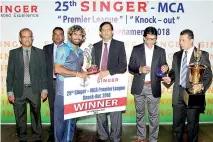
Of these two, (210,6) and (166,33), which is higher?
(210,6)

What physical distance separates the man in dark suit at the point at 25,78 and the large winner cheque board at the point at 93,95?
1.01 meters

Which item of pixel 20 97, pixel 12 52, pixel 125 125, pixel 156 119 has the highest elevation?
pixel 12 52

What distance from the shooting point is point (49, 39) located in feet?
18.0

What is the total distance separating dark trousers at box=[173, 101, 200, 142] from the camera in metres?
4.07

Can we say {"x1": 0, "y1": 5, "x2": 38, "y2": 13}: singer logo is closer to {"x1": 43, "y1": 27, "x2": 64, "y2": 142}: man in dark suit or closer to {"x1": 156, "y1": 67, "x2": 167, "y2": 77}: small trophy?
{"x1": 43, "y1": 27, "x2": 64, "y2": 142}: man in dark suit

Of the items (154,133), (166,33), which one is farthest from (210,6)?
(154,133)

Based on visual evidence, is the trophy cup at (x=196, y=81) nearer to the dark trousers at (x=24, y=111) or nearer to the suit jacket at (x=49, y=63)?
the suit jacket at (x=49, y=63)

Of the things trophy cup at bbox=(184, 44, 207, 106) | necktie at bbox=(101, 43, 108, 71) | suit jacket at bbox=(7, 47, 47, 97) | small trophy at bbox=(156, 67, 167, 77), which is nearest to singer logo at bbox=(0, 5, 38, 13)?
suit jacket at bbox=(7, 47, 47, 97)

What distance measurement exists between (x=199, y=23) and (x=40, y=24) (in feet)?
10.4

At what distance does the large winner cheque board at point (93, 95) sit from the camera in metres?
3.80

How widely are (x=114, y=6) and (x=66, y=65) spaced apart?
2190 millimetres

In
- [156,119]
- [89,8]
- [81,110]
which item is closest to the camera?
[81,110]

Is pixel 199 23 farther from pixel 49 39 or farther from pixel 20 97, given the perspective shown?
pixel 20 97

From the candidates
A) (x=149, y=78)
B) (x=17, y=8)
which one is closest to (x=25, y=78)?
(x=17, y=8)
